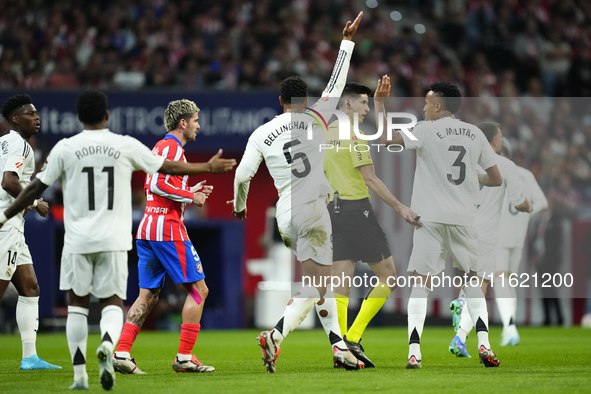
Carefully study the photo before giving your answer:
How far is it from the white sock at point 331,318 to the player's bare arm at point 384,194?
104 cm

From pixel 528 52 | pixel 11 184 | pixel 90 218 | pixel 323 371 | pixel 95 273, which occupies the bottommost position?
pixel 323 371

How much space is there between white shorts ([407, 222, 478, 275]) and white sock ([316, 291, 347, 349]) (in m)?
0.83

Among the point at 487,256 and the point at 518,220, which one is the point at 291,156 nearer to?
the point at 487,256

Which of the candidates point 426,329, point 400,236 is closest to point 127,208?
point 400,236

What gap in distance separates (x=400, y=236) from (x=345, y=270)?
6085 mm

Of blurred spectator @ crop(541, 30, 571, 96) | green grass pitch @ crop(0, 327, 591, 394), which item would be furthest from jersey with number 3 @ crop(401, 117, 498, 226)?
blurred spectator @ crop(541, 30, 571, 96)

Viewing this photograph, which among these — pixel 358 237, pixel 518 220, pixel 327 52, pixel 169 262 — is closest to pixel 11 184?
pixel 169 262

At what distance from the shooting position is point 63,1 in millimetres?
18078

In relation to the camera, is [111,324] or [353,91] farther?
[353,91]

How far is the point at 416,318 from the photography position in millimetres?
7508

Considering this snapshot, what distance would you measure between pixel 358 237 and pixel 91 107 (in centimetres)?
314

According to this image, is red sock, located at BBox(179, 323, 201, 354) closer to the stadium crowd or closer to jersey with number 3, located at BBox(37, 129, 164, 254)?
jersey with number 3, located at BBox(37, 129, 164, 254)

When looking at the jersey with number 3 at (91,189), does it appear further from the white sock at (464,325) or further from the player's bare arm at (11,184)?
the white sock at (464,325)

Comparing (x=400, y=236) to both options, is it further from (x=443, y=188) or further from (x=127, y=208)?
(x=127, y=208)
